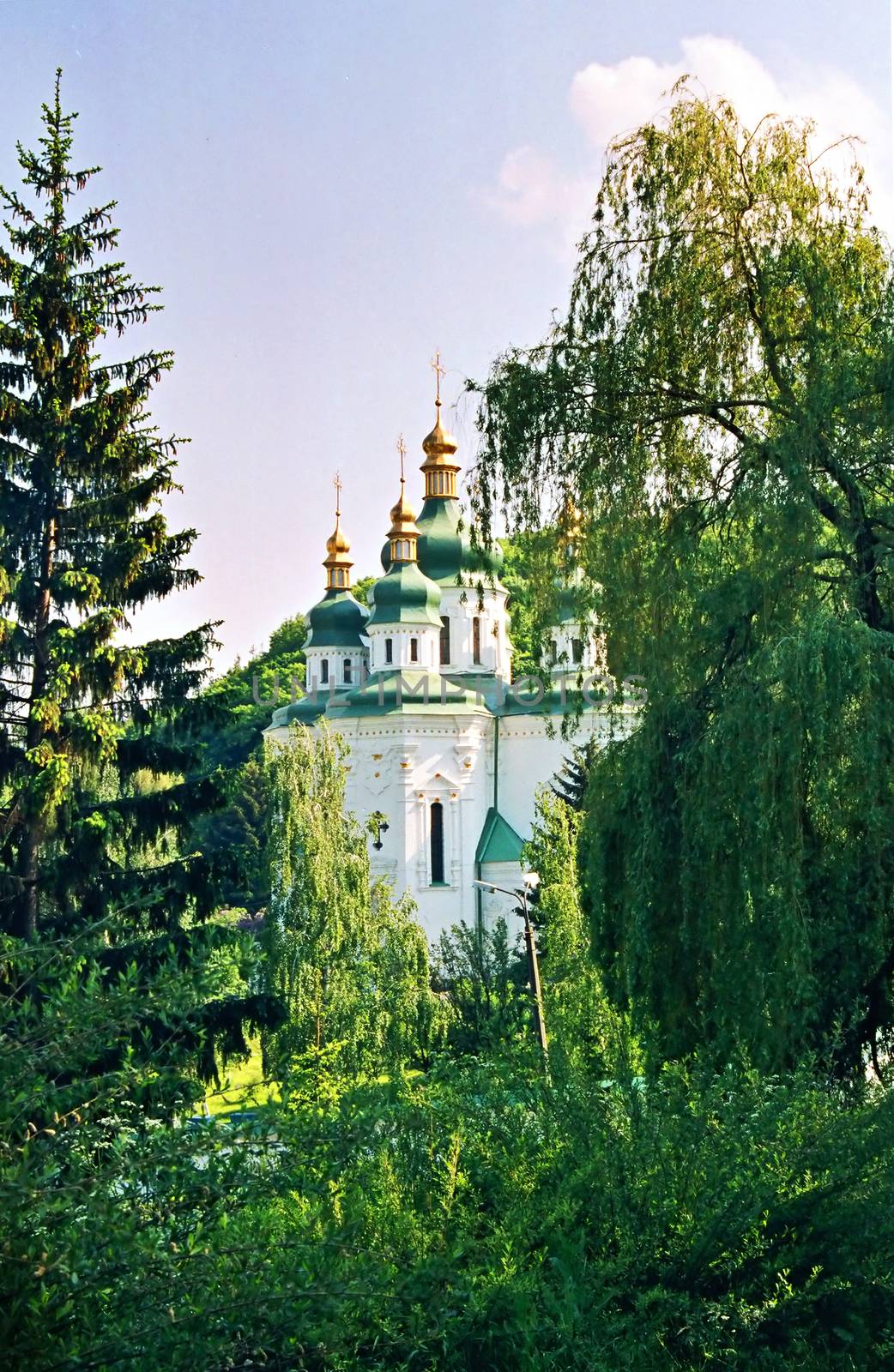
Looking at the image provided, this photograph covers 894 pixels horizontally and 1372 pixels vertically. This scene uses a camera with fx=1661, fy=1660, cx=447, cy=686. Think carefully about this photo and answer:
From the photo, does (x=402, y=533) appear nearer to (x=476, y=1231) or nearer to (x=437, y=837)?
(x=437, y=837)

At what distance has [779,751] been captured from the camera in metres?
9.59

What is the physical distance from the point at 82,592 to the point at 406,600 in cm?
2845

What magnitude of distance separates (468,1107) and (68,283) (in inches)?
361

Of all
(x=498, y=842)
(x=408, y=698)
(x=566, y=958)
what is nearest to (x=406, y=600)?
(x=408, y=698)

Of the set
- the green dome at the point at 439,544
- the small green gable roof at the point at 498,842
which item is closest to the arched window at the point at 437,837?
the small green gable roof at the point at 498,842

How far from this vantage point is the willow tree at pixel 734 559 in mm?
9617

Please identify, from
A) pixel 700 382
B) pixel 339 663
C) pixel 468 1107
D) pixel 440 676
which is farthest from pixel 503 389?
pixel 339 663

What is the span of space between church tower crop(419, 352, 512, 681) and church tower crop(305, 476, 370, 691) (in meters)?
2.98

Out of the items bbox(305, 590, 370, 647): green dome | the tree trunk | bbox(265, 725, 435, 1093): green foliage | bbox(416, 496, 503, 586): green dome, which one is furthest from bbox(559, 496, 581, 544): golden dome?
bbox(305, 590, 370, 647): green dome

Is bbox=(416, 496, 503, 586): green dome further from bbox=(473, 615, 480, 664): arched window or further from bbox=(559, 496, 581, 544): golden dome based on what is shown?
bbox=(559, 496, 581, 544): golden dome

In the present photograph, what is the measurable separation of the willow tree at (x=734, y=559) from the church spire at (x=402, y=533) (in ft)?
101

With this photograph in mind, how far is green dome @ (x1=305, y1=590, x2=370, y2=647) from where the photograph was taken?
46.3 metres

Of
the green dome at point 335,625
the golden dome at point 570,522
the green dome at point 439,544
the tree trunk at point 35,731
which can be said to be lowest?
the tree trunk at point 35,731

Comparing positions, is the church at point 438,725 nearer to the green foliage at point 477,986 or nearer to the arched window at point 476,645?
the arched window at point 476,645
